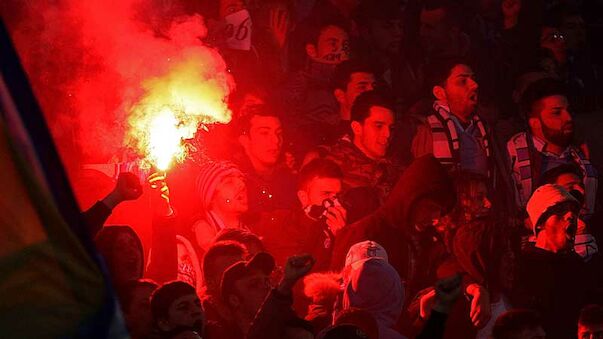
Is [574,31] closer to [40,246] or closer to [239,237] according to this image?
[239,237]

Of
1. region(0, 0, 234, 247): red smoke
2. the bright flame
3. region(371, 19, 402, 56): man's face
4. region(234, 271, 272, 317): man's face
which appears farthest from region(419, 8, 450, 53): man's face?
region(234, 271, 272, 317): man's face

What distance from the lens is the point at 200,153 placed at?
21.1 feet

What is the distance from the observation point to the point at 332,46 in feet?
23.6

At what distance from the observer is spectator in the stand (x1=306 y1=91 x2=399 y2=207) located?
6887 mm

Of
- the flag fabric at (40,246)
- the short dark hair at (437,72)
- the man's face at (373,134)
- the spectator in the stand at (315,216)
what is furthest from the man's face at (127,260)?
the flag fabric at (40,246)

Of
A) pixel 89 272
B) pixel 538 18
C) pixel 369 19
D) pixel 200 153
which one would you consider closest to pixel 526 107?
pixel 538 18

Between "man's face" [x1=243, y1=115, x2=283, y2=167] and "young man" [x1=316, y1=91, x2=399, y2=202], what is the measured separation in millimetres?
322

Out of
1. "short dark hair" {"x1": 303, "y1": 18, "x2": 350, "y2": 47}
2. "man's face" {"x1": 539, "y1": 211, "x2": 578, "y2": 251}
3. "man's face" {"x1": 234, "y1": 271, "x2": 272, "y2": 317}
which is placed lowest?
"man's face" {"x1": 539, "y1": 211, "x2": 578, "y2": 251}

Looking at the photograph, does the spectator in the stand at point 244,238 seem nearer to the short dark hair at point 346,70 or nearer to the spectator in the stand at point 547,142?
the short dark hair at point 346,70

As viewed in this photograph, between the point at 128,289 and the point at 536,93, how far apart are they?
3.70 metres

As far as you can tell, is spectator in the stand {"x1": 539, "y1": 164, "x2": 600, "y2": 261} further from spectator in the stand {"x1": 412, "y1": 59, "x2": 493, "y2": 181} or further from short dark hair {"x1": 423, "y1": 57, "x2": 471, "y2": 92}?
short dark hair {"x1": 423, "y1": 57, "x2": 471, "y2": 92}

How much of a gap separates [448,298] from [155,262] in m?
2.06

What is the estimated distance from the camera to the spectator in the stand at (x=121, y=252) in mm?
5645

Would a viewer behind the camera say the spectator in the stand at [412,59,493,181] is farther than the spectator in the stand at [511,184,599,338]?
No
